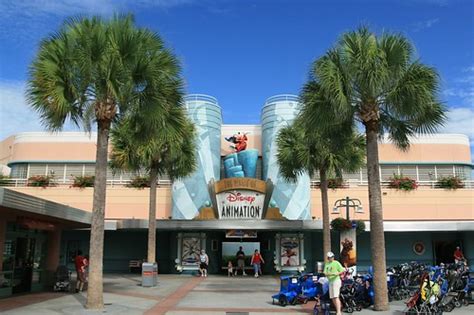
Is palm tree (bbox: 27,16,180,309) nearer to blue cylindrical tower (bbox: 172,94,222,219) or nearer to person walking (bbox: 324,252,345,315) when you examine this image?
person walking (bbox: 324,252,345,315)

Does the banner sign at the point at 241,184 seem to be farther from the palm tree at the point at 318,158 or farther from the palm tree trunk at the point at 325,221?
the palm tree trunk at the point at 325,221

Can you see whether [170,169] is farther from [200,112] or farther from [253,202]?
[200,112]

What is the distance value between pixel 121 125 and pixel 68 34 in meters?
3.14

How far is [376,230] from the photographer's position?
13.6 m

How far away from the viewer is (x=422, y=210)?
3148 cm

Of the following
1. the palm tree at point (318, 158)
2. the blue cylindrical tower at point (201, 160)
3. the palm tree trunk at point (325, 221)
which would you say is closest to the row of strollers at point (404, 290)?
the palm tree trunk at point (325, 221)

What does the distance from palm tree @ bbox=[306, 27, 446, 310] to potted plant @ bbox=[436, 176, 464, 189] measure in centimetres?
1898

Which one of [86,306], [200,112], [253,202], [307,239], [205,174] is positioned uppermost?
[200,112]

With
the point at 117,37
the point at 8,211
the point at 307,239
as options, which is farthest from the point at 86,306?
the point at 307,239

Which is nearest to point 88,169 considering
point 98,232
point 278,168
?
point 278,168

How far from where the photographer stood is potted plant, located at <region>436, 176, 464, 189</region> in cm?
3156

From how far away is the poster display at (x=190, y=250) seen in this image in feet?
94.1

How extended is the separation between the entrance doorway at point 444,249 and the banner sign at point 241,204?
1180 centimetres

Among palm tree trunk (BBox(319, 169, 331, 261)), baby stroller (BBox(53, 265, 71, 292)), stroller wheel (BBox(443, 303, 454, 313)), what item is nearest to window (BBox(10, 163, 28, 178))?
baby stroller (BBox(53, 265, 71, 292))
